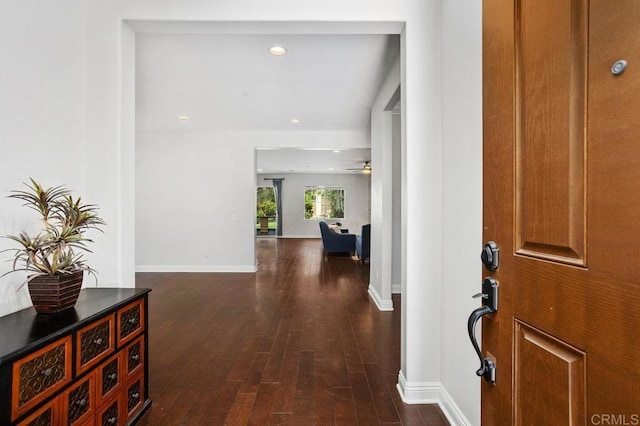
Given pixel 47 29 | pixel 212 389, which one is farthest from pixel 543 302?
pixel 47 29

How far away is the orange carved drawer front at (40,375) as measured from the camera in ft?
3.56

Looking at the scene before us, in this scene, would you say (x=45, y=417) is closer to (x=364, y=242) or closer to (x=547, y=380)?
(x=547, y=380)

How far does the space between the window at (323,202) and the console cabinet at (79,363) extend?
460 inches

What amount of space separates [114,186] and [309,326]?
7.53 feet

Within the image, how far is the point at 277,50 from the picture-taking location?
116 inches

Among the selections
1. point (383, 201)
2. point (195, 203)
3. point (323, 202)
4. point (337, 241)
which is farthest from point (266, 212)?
point (383, 201)

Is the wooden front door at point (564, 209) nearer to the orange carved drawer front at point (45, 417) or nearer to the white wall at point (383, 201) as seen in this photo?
the orange carved drawer front at point (45, 417)

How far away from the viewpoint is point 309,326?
3.37 m

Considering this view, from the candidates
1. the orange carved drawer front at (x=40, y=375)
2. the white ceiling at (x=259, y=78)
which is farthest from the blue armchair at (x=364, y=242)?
the orange carved drawer front at (x=40, y=375)

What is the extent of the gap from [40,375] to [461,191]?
6.76ft

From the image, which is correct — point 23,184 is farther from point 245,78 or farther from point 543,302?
point 245,78

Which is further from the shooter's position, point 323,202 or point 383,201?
point 323,202

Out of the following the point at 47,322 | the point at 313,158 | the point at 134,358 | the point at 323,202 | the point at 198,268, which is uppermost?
the point at 313,158
